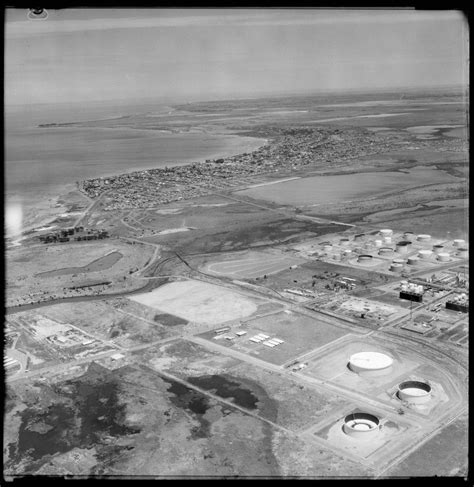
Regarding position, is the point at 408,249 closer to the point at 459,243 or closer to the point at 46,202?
the point at 459,243

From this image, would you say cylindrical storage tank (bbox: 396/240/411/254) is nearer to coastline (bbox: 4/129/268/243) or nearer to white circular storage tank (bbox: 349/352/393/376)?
white circular storage tank (bbox: 349/352/393/376)

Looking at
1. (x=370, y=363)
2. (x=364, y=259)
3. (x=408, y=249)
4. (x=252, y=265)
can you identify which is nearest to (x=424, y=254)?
(x=408, y=249)

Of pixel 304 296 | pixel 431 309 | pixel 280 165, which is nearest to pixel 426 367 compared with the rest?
pixel 431 309

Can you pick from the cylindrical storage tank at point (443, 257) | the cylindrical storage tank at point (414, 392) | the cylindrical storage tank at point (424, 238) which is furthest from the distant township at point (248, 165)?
the cylindrical storage tank at point (414, 392)

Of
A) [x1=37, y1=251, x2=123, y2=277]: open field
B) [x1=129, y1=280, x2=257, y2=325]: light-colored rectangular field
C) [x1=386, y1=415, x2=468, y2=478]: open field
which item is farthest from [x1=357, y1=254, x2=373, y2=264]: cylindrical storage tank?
[x1=386, y1=415, x2=468, y2=478]: open field

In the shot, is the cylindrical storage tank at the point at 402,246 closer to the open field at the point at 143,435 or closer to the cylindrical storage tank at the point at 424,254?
the cylindrical storage tank at the point at 424,254

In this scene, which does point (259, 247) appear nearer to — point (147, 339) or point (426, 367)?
point (147, 339)
